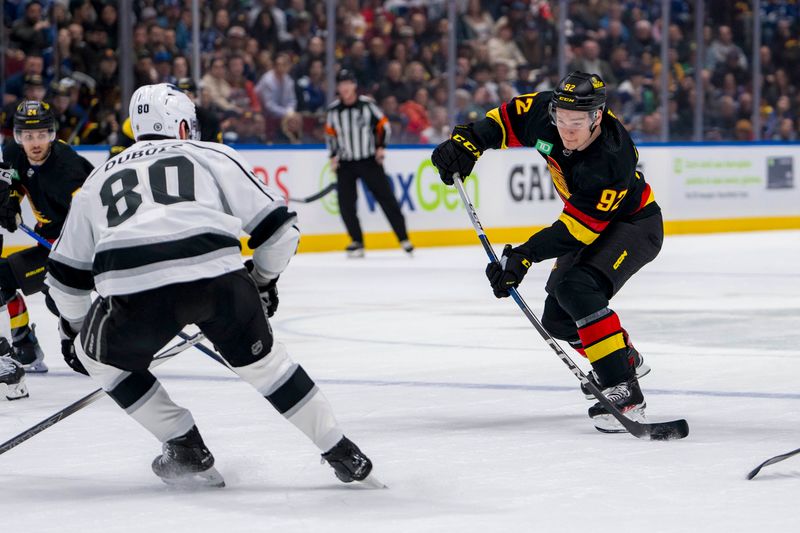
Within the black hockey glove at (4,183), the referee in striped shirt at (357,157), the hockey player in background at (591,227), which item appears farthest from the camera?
the referee in striped shirt at (357,157)

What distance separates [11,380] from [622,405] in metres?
2.00

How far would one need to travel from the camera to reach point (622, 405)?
4043 mm

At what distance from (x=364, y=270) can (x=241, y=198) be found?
671 cm

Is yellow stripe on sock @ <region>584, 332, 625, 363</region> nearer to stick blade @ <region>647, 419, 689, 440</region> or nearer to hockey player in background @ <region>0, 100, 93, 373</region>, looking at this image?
A: stick blade @ <region>647, 419, 689, 440</region>

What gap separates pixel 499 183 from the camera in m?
12.3

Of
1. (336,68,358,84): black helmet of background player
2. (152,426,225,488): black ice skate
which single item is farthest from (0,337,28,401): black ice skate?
(336,68,358,84): black helmet of background player

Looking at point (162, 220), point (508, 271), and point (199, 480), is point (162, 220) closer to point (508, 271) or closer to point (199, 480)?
point (199, 480)

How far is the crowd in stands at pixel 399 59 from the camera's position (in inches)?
395

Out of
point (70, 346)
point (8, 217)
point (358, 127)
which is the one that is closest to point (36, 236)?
point (8, 217)

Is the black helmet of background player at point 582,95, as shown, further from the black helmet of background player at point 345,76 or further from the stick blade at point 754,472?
the black helmet of background player at point 345,76

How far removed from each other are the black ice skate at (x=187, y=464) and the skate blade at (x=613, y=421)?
1197 mm

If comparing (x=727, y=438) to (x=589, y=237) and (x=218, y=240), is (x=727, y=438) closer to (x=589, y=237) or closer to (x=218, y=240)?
(x=589, y=237)

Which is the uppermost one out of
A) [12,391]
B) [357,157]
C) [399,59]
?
[399,59]

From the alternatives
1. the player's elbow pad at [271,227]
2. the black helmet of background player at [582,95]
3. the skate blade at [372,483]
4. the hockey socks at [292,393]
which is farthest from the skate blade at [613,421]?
the player's elbow pad at [271,227]
